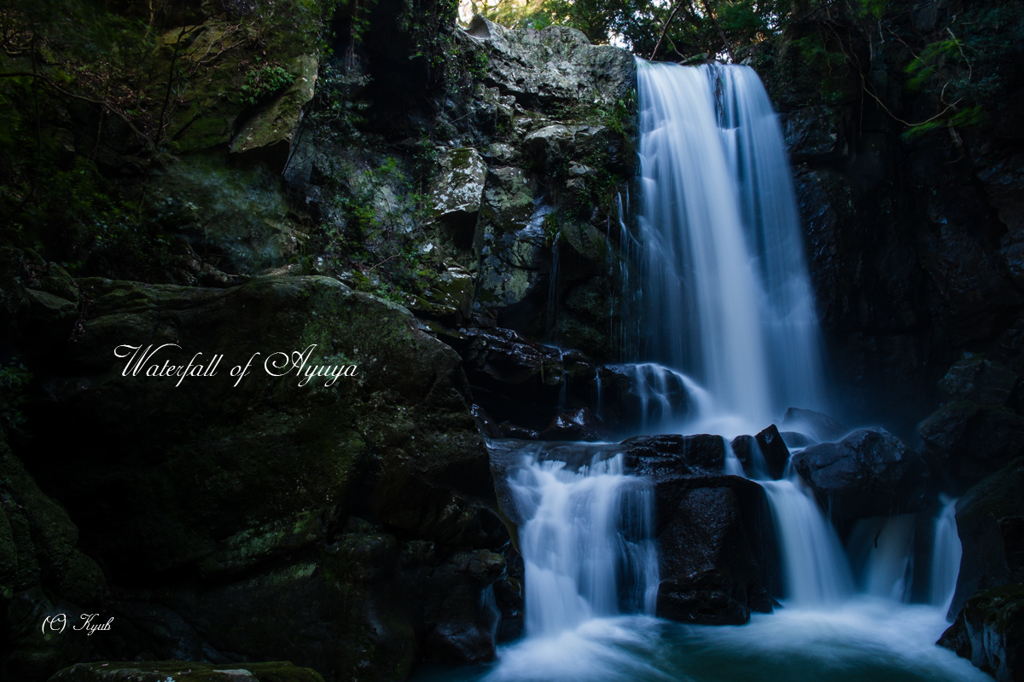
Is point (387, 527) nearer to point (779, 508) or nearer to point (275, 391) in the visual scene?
point (275, 391)

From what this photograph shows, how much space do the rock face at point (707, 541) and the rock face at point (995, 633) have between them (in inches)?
74.0

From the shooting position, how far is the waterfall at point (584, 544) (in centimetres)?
577

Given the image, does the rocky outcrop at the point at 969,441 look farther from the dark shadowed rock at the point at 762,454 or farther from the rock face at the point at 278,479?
the rock face at the point at 278,479

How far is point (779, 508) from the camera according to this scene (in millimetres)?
7539

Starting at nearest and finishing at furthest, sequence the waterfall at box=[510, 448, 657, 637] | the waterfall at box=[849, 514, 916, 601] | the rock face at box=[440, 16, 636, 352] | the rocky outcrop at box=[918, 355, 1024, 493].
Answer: the waterfall at box=[510, 448, 657, 637] < the waterfall at box=[849, 514, 916, 601] < the rocky outcrop at box=[918, 355, 1024, 493] < the rock face at box=[440, 16, 636, 352]

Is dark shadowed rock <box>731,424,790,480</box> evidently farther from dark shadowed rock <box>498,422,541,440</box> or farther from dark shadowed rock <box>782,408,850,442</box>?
dark shadowed rock <box>498,422,541,440</box>

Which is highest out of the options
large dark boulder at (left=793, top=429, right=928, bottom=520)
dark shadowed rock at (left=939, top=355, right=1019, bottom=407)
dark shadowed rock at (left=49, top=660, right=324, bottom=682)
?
dark shadowed rock at (left=939, top=355, right=1019, bottom=407)

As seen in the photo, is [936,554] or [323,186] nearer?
[936,554]

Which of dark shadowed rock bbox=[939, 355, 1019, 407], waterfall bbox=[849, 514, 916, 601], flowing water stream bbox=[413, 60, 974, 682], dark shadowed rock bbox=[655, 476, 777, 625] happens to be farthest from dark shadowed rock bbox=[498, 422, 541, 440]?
dark shadowed rock bbox=[939, 355, 1019, 407]

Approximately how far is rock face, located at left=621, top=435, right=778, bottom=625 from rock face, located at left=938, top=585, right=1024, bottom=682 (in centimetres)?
188

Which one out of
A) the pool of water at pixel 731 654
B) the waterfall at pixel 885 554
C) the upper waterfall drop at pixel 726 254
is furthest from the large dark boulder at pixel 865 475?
the upper waterfall drop at pixel 726 254

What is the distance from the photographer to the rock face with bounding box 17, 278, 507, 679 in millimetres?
3787

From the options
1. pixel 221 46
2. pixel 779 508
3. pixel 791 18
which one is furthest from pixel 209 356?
pixel 791 18

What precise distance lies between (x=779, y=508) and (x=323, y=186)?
8.62m
